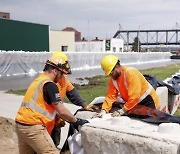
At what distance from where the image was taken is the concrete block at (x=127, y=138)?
3283 mm

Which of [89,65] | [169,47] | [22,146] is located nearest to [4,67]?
[89,65]

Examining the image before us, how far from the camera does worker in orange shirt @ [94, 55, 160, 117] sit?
495 cm

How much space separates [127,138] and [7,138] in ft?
12.4

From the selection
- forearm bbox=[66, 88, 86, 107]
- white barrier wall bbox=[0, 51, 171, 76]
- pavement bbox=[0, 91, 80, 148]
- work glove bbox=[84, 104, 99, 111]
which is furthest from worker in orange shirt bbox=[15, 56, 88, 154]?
white barrier wall bbox=[0, 51, 171, 76]

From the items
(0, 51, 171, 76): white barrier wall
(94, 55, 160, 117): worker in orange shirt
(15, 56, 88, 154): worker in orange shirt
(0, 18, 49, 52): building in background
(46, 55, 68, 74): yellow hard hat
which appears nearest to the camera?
(15, 56, 88, 154): worker in orange shirt

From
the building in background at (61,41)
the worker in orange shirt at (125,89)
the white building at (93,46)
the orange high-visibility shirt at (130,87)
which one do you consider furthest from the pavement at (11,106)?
the white building at (93,46)

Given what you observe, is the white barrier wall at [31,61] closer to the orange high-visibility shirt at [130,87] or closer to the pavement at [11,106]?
the pavement at [11,106]

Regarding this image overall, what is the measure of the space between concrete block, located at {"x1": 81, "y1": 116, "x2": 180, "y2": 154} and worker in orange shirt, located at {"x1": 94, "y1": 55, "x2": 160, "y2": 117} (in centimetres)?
75

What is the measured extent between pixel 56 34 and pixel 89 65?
75.6 feet

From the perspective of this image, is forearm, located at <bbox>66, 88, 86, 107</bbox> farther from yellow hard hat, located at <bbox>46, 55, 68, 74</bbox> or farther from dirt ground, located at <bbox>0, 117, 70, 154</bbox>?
dirt ground, located at <bbox>0, 117, 70, 154</bbox>

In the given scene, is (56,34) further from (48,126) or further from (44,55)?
(48,126)

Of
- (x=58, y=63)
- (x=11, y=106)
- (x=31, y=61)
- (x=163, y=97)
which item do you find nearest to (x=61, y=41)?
(x=31, y=61)

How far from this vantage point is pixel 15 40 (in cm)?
4259

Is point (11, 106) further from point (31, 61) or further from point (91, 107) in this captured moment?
point (31, 61)
